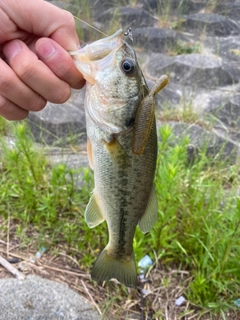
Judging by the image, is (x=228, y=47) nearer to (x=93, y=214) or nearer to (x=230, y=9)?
(x=230, y=9)

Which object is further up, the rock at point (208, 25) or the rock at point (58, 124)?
the rock at point (58, 124)

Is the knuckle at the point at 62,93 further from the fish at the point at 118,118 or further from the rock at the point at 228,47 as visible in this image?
the rock at the point at 228,47

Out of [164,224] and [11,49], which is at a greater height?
[11,49]

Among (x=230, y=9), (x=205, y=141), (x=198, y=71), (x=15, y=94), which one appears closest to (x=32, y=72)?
(x=15, y=94)

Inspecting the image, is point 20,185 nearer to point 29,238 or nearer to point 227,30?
point 29,238

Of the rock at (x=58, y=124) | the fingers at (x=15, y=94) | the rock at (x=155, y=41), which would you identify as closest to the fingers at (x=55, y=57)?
the fingers at (x=15, y=94)

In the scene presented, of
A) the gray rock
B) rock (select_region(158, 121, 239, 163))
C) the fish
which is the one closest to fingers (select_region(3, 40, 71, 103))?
the fish
